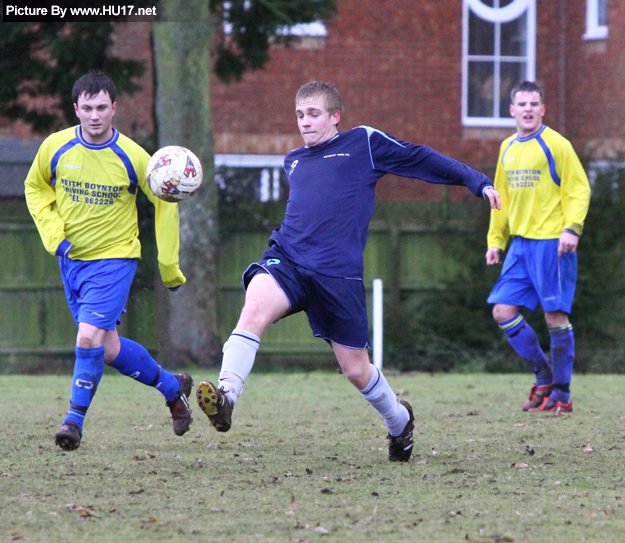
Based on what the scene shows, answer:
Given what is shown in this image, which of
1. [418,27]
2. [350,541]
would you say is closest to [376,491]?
[350,541]

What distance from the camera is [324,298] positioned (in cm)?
478

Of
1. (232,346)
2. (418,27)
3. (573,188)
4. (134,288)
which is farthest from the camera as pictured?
(418,27)

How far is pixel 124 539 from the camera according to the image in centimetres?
346

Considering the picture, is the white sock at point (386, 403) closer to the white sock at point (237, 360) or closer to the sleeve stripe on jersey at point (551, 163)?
the white sock at point (237, 360)

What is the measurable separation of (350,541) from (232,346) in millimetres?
1398

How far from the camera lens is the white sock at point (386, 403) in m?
4.98

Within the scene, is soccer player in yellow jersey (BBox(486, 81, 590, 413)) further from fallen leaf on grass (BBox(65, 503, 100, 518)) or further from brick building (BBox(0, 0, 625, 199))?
brick building (BBox(0, 0, 625, 199))

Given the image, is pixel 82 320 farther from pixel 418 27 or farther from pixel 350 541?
pixel 418 27

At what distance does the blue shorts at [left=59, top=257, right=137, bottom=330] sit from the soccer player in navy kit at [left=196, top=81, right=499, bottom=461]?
39.3 inches

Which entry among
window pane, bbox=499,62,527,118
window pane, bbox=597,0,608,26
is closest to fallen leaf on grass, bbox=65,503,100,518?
window pane, bbox=499,62,527,118

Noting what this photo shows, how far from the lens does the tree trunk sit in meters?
12.0

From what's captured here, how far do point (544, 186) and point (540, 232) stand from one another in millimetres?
356

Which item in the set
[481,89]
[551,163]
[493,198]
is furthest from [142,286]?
[493,198]

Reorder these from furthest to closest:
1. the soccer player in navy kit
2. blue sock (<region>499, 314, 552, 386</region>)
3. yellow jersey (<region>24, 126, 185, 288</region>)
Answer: blue sock (<region>499, 314, 552, 386</region>), yellow jersey (<region>24, 126, 185, 288</region>), the soccer player in navy kit
